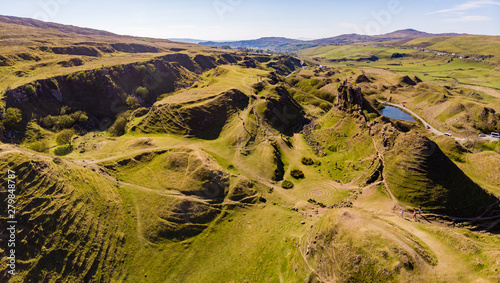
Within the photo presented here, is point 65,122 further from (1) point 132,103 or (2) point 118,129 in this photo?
(1) point 132,103

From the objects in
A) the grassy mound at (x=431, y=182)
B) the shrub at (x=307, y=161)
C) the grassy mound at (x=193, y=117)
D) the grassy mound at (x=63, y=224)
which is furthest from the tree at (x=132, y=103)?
the grassy mound at (x=431, y=182)

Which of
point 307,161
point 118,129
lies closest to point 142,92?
point 118,129

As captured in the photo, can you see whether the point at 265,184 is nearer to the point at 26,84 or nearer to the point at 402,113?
the point at 26,84

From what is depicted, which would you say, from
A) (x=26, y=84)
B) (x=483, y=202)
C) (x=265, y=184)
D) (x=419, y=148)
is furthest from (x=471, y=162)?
(x=26, y=84)

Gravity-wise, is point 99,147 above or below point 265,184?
above

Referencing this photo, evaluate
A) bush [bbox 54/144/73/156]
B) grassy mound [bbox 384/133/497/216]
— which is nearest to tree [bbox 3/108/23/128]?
bush [bbox 54/144/73/156]

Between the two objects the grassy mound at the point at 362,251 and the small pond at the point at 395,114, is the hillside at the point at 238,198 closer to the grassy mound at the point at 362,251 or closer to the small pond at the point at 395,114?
the grassy mound at the point at 362,251
